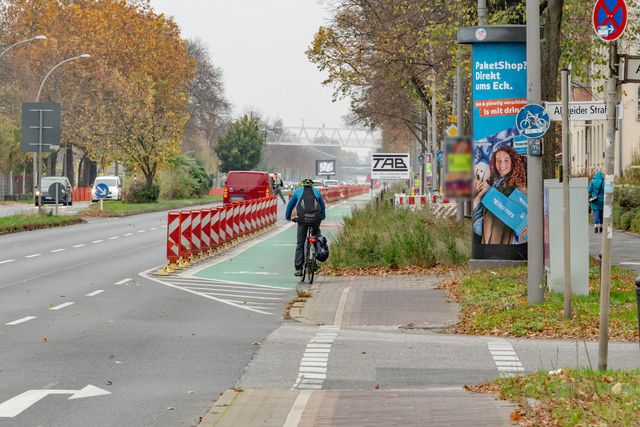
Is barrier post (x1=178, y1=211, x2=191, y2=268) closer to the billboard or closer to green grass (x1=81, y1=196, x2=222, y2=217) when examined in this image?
green grass (x1=81, y1=196, x2=222, y2=217)

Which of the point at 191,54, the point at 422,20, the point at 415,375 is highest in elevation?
the point at 191,54

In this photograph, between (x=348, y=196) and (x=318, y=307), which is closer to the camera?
(x=318, y=307)

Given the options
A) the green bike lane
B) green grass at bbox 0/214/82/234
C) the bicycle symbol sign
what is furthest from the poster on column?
green grass at bbox 0/214/82/234

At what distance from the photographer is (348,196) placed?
109 metres

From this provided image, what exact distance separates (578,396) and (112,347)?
579cm

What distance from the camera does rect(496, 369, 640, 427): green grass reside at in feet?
27.0

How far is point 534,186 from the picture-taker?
16375mm

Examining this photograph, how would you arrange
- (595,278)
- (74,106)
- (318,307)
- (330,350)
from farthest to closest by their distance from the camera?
1. (74,106)
2. (595,278)
3. (318,307)
4. (330,350)

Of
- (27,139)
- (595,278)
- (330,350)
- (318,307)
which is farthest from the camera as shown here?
(27,139)

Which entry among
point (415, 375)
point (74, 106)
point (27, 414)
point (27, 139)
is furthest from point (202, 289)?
point (74, 106)

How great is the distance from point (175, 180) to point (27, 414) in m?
75.6

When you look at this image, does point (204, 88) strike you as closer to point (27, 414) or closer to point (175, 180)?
point (175, 180)

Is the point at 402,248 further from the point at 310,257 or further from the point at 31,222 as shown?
the point at 31,222

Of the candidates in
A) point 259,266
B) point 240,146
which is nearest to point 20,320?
point 259,266
